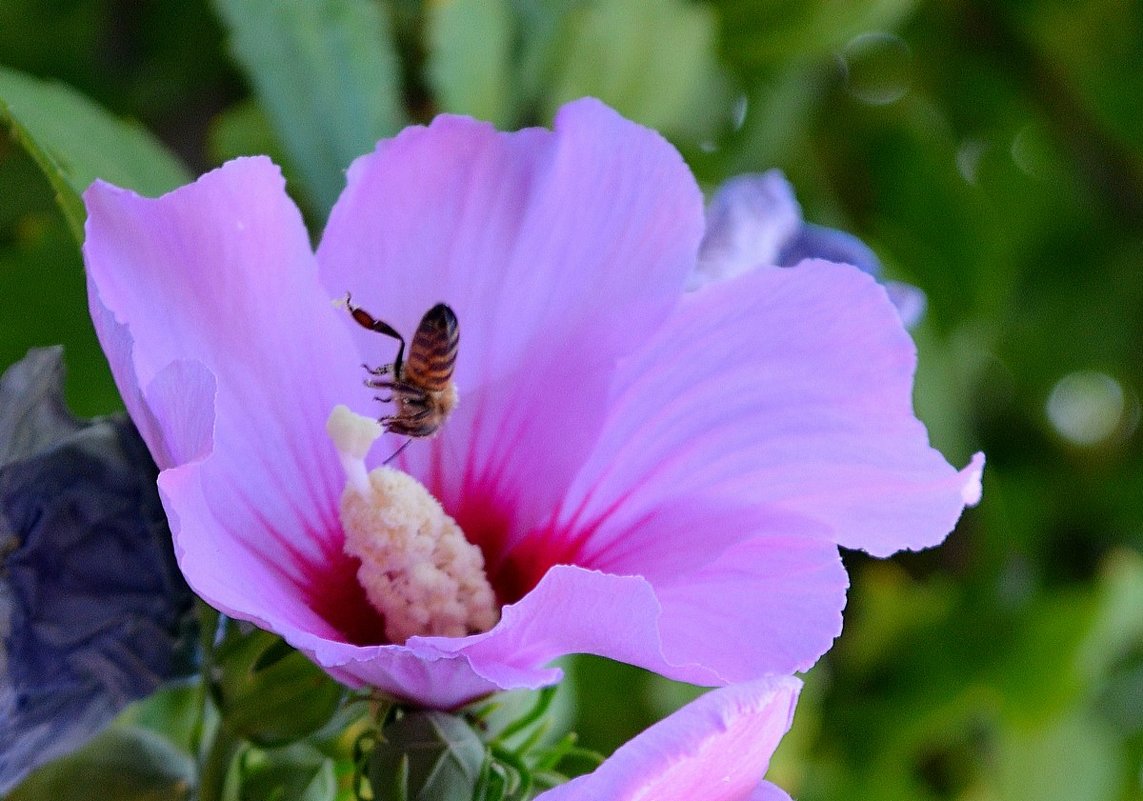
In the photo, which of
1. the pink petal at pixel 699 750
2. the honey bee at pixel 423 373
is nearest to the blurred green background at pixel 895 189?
the honey bee at pixel 423 373

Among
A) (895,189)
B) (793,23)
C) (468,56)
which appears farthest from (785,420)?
(895,189)

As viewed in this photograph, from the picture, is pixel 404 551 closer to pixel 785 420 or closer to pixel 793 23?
pixel 785 420

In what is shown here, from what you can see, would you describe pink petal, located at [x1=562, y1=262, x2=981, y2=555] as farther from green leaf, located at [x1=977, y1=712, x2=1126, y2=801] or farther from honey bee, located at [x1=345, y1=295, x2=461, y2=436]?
green leaf, located at [x1=977, y1=712, x2=1126, y2=801]

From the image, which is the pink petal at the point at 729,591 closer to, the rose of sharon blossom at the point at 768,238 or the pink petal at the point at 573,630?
the pink petal at the point at 573,630

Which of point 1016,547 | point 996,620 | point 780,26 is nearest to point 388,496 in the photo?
point 780,26

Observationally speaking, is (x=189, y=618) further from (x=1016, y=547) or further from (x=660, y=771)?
(x=1016, y=547)

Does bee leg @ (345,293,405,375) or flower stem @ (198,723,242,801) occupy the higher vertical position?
bee leg @ (345,293,405,375)

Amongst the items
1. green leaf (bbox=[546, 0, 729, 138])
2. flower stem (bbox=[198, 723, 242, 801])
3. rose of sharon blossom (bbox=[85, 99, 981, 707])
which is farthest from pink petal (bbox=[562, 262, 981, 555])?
green leaf (bbox=[546, 0, 729, 138])
